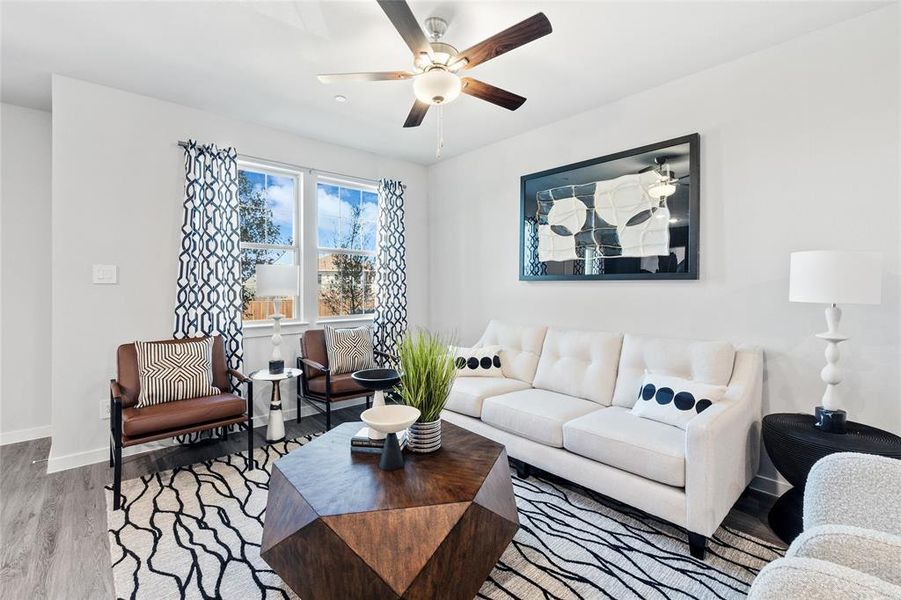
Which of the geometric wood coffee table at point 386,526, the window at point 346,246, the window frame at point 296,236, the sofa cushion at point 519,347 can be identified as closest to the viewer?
the geometric wood coffee table at point 386,526

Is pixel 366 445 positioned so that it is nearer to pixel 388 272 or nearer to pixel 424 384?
pixel 424 384

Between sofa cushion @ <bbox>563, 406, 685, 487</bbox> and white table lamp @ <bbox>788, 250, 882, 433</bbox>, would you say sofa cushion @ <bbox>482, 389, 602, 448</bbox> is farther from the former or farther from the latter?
white table lamp @ <bbox>788, 250, 882, 433</bbox>

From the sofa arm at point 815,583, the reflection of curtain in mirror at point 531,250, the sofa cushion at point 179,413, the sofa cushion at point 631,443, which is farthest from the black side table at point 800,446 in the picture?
the sofa cushion at point 179,413

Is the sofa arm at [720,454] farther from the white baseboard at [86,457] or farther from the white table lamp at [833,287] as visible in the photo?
the white baseboard at [86,457]

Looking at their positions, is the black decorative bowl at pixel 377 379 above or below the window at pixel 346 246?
below

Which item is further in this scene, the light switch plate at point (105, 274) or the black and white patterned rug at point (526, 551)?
the light switch plate at point (105, 274)

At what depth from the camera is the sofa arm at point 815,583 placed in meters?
0.68

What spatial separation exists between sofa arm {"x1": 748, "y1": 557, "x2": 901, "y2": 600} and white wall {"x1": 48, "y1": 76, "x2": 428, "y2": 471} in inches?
151

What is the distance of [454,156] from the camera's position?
4.68m

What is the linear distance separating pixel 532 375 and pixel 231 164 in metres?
3.08

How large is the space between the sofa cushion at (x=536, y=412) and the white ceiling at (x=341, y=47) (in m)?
2.23

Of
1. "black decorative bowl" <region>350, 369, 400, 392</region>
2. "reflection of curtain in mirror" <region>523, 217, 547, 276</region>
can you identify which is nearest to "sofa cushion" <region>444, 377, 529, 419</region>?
"reflection of curtain in mirror" <region>523, 217, 547, 276</region>

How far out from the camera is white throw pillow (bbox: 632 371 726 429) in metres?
2.32

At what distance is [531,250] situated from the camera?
384 cm
